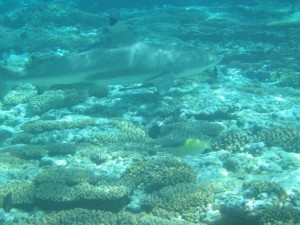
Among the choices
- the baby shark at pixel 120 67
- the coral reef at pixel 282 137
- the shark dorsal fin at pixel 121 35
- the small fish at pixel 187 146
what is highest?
the shark dorsal fin at pixel 121 35

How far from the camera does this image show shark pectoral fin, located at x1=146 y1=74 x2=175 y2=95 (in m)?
8.98

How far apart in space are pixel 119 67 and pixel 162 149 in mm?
2845

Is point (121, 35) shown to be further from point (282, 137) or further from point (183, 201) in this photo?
point (183, 201)

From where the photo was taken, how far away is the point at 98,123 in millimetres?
8898

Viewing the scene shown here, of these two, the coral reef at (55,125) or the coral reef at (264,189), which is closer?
the coral reef at (264,189)

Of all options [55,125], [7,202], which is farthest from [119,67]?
[7,202]

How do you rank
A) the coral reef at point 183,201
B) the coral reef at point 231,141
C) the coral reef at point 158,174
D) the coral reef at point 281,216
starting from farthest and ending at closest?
the coral reef at point 231,141
the coral reef at point 158,174
the coral reef at point 183,201
the coral reef at point 281,216

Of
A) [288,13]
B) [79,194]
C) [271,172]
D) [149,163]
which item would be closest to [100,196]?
[79,194]

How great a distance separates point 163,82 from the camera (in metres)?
9.23

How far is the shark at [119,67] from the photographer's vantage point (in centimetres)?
867

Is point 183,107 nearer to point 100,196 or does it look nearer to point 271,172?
point 271,172

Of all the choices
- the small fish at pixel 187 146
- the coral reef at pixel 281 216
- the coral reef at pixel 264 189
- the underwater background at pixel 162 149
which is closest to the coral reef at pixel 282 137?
the underwater background at pixel 162 149

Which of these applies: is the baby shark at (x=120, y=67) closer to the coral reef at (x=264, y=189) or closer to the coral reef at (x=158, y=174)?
the coral reef at (x=158, y=174)

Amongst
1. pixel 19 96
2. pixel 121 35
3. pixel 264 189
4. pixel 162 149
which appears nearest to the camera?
pixel 264 189
